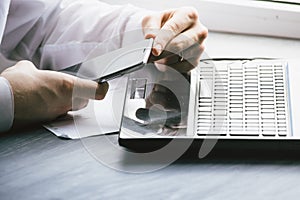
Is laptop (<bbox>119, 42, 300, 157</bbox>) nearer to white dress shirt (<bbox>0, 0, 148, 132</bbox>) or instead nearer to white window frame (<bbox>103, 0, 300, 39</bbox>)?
white dress shirt (<bbox>0, 0, 148, 132</bbox>)

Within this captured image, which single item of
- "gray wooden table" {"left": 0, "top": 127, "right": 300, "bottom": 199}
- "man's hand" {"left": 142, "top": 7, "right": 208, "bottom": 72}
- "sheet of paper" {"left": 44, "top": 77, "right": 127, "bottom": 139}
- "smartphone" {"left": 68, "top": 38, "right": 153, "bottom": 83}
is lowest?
"gray wooden table" {"left": 0, "top": 127, "right": 300, "bottom": 199}

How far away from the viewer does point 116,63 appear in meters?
0.71

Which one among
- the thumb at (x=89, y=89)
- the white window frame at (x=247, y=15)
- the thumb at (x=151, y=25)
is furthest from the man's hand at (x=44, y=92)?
the white window frame at (x=247, y=15)

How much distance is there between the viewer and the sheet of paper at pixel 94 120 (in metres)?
0.71

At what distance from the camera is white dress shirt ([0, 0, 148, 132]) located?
33.3 inches

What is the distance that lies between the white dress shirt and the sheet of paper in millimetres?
94

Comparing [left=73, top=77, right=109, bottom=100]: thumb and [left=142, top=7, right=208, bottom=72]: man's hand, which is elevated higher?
[left=142, top=7, right=208, bottom=72]: man's hand

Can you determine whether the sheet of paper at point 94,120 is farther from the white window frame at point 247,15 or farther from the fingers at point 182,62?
the white window frame at point 247,15

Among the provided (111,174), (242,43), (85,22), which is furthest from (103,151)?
(242,43)

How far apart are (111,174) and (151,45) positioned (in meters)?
0.19

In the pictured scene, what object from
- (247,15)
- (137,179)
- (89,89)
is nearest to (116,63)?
(89,89)

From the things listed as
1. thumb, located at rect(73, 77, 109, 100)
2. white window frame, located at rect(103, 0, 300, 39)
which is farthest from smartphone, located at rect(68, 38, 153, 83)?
white window frame, located at rect(103, 0, 300, 39)

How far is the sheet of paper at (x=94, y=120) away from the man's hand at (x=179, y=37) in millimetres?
81

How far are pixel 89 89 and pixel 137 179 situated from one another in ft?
0.51
